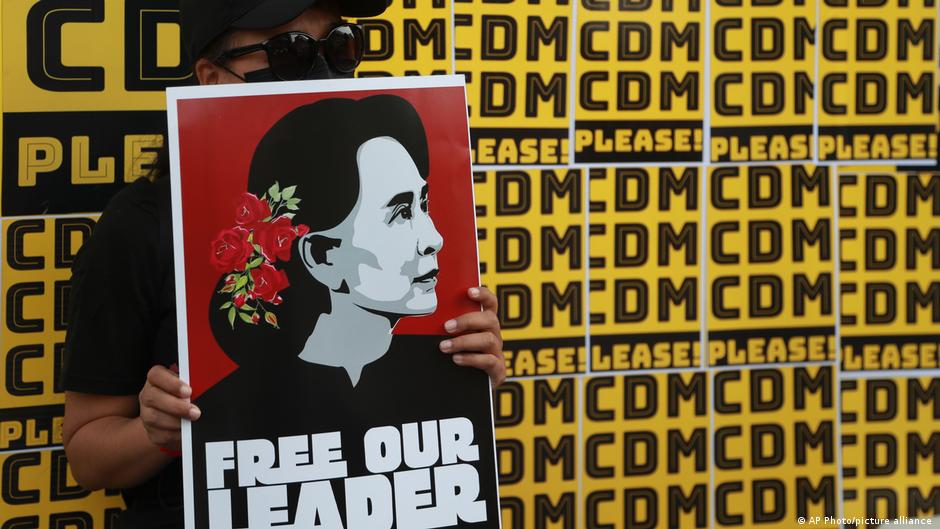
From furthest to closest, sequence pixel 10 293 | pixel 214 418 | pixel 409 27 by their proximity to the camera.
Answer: pixel 409 27 < pixel 10 293 < pixel 214 418

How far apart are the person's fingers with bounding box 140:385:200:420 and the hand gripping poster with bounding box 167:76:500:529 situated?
17 millimetres

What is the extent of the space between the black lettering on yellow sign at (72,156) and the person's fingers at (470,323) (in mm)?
684

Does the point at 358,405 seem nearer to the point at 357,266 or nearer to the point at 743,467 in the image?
the point at 357,266

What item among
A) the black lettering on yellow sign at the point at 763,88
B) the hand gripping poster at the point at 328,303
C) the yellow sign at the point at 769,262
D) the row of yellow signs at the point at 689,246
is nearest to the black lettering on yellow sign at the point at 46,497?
the row of yellow signs at the point at 689,246

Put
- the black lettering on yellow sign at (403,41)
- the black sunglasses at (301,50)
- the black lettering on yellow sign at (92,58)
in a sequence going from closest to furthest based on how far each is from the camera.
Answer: the black sunglasses at (301,50) < the black lettering on yellow sign at (92,58) < the black lettering on yellow sign at (403,41)

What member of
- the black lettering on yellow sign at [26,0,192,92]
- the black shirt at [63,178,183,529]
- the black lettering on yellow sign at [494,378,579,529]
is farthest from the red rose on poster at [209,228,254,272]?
the black lettering on yellow sign at [494,378,579,529]

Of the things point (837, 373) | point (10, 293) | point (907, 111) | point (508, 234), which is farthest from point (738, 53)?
point (10, 293)

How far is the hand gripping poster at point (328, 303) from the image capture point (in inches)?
33.0

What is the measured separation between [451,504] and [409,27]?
89cm

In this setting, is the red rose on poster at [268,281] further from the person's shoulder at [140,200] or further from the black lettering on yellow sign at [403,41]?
the black lettering on yellow sign at [403,41]

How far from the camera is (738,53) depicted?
1.56m

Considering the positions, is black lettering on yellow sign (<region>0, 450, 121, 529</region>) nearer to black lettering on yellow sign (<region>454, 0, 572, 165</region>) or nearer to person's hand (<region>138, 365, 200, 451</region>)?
person's hand (<region>138, 365, 200, 451</region>)

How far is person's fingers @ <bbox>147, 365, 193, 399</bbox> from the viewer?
81 cm

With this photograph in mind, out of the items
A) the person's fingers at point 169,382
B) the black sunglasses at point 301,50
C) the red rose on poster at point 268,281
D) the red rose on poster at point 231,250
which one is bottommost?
the person's fingers at point 169,382
